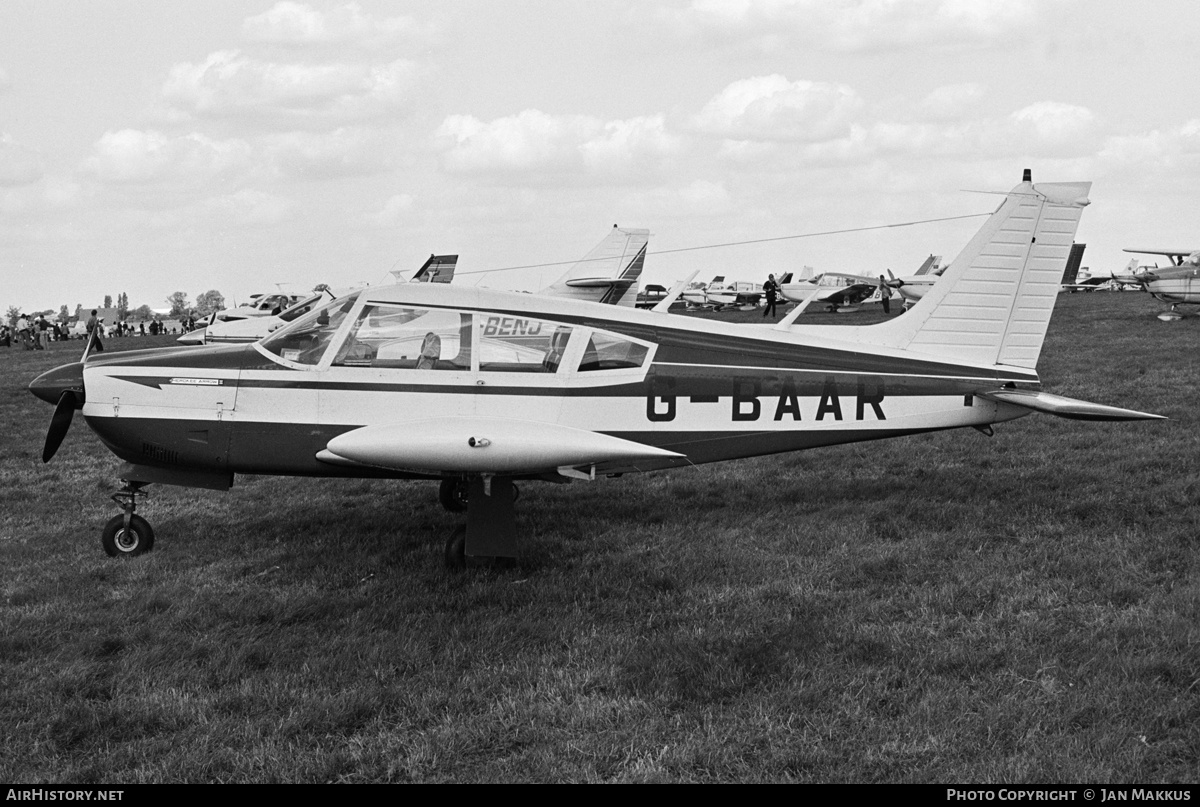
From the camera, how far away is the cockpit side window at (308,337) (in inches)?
291

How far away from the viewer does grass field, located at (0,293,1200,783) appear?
434 centimetres

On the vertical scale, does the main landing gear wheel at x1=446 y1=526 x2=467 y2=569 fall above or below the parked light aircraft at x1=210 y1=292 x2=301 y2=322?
below

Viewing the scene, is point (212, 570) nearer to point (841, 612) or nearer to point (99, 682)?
point (99, 682)

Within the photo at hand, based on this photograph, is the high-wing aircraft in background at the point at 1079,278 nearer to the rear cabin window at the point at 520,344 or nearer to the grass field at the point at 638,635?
the grass field at the point at 638,635

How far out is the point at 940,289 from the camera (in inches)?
325

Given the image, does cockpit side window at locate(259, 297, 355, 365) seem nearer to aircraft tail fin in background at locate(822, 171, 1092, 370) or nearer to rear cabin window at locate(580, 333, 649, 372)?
rear cabin window at locate(580, 333, 649, 372)

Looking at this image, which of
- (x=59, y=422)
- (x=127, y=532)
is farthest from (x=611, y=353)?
(x=59, y=422)

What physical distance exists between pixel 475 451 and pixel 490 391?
108 cm

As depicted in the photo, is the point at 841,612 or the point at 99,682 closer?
the point at 99,682

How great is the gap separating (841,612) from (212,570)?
440cm

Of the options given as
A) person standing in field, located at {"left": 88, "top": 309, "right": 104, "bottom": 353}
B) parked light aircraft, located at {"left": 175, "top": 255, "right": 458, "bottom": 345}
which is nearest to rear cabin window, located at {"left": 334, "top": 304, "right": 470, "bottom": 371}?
person standing in field, located at {"left": 88, "top": 309, "right": 104, "bottom": 353}

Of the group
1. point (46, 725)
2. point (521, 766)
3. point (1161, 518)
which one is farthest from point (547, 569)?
point (1161, 518)

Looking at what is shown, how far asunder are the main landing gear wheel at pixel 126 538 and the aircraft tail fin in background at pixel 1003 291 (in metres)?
5.83

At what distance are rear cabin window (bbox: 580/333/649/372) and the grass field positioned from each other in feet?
4.55
